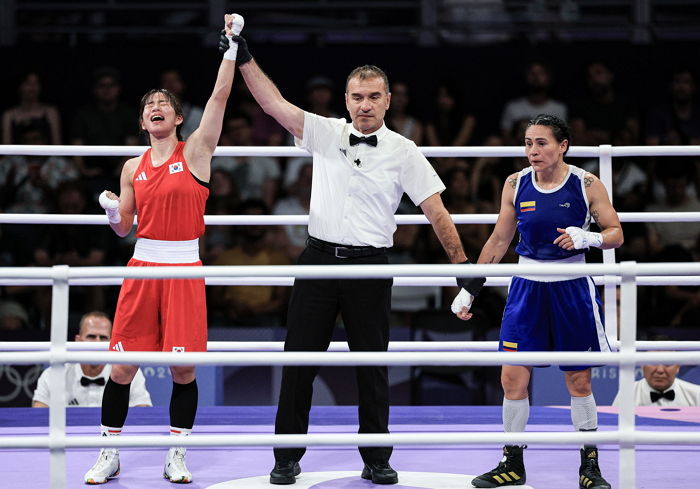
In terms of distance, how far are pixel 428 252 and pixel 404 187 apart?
3524mm

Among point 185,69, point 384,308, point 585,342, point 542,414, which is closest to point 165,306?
point 384,308

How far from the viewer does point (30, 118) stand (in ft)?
26.5

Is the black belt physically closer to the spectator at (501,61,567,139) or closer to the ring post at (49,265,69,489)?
the ring post at (49,265,69,489)

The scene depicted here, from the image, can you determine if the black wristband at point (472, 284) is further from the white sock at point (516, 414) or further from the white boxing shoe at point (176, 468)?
the white boxing shoe at point (176, 468)

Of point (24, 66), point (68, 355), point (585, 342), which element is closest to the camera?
point (68, 355)

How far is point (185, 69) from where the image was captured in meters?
8.46

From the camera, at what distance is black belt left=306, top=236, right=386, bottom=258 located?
12.8 ft

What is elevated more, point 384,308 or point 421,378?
point 384,308

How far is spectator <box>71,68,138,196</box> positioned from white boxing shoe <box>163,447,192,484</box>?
436 centimetres

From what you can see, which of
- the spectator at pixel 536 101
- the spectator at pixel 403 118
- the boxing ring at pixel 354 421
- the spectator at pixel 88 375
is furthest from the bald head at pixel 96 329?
the spectator at pixel 536 101

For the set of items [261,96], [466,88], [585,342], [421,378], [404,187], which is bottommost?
[421,378]

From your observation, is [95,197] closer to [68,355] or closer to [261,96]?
[261,96]

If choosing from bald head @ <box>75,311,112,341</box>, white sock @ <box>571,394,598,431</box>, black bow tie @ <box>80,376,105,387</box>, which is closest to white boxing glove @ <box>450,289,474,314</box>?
white sock @ <box>571,394,598,431</box>

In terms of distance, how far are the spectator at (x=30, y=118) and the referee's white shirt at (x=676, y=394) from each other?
4637 mm
